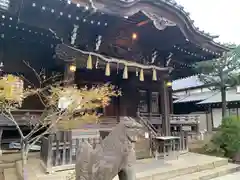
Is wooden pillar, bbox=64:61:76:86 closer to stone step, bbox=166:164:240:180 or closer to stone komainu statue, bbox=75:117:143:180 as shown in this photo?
stone komainu statue, bbox=75:117:143:180

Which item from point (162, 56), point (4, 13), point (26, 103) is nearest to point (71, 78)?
point (4, 13)

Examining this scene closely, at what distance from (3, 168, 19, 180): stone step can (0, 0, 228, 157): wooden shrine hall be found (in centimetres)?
299

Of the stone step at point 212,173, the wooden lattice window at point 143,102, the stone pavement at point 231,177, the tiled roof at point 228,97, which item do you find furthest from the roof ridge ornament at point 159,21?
the tiled roof at point 228,97

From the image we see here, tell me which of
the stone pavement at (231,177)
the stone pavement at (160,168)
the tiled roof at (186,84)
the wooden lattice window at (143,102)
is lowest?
the stone pavement at (231,177)

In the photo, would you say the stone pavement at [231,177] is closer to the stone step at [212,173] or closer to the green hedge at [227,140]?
the stone step at [212,173]

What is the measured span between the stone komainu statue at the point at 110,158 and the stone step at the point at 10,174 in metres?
3.01

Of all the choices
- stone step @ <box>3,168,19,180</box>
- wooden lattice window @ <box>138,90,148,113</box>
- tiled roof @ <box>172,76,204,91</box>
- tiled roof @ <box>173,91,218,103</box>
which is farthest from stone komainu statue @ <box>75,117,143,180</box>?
tiled roof @ <box>172,76,204,91</box>

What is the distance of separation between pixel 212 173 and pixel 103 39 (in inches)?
217

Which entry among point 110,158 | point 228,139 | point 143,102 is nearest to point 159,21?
point 110,158

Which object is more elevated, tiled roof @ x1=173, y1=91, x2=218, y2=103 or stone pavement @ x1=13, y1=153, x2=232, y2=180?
tiled roof @ x1=173, y1=91, x2=218, y2=103

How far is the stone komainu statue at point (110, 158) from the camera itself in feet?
11.1

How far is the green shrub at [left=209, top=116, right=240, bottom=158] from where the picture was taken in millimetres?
9359

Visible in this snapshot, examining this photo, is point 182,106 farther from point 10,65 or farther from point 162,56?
point 10,65

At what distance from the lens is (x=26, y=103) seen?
9180 millimetres
